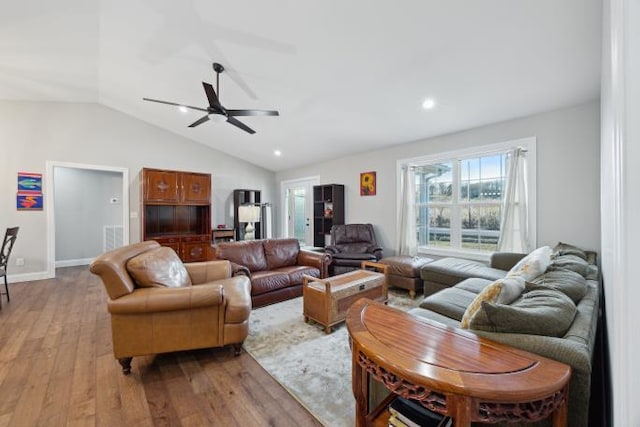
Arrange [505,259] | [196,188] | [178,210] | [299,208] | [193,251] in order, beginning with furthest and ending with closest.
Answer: [299,208]
[178,210]
[196,188]
[193,251]
[505,259]

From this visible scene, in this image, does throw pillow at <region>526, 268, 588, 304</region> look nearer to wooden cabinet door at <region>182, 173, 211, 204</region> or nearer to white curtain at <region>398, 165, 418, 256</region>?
white curtain at <region>398, 165, 418, 256</region>

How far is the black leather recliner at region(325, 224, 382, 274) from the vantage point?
436 centimetres

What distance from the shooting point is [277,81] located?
336 centimetres

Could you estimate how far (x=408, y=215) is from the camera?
459 centimetres

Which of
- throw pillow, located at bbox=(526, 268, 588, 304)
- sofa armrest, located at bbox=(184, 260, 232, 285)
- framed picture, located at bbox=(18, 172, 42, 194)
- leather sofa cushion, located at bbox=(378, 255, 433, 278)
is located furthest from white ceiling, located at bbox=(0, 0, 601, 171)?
sofa armrest, located at bbox=(184, 260, 232, 285)

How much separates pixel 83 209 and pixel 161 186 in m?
2.42

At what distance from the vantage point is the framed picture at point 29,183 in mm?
4457

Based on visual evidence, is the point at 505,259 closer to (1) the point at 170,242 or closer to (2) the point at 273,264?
(2) the point at 273,264

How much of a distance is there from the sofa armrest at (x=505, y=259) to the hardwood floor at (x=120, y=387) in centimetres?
297

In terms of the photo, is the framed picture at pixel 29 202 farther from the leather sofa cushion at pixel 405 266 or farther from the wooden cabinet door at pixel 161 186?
the leather sofa cushion at pixel 405 266

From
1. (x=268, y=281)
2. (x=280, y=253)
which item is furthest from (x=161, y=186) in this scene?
(x=268, y=281)

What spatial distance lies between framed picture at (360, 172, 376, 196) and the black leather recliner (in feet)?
2.29

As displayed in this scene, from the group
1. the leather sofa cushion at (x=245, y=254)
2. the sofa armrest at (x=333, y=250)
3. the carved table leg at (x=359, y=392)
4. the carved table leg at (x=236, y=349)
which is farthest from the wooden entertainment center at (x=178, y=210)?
the carved table leg at (x=359, y=392)

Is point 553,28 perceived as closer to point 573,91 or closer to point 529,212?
point 573,91
